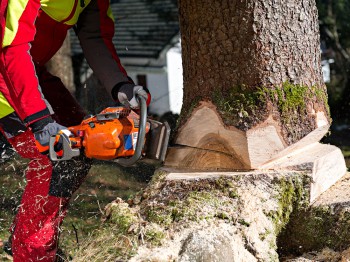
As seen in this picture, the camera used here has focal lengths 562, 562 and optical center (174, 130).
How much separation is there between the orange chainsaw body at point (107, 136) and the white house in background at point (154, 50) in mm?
9746

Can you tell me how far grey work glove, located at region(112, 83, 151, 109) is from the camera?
2864 millimetres

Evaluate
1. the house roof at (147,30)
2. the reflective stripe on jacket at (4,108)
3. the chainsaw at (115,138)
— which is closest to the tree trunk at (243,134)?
the chainsaw at (115,138)

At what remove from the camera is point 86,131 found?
2529mm

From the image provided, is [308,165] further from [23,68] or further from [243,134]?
[23,68]

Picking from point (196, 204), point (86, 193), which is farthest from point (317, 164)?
point (86, 193)

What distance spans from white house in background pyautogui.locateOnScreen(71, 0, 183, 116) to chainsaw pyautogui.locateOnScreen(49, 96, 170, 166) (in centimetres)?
969

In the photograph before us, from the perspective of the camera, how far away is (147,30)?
13531 mm

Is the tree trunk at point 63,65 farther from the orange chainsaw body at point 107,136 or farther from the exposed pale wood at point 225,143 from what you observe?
the orange chainsaw body at point 107,136

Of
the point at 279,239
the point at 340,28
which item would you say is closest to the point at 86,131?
the point at 279,239

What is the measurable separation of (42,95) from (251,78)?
1002 millimetres

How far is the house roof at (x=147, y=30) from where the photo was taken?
12.9 meters

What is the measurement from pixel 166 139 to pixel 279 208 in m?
0.62

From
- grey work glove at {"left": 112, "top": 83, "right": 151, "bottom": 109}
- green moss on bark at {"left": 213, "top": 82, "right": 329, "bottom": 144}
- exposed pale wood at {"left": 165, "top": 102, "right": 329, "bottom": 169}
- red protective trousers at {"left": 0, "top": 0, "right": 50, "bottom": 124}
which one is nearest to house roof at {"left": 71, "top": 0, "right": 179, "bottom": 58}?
grey work glove at {"left": 112, "top": 83, "right": 151, "bottom": 109}

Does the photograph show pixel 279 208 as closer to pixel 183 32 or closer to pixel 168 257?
pixel 168 257
